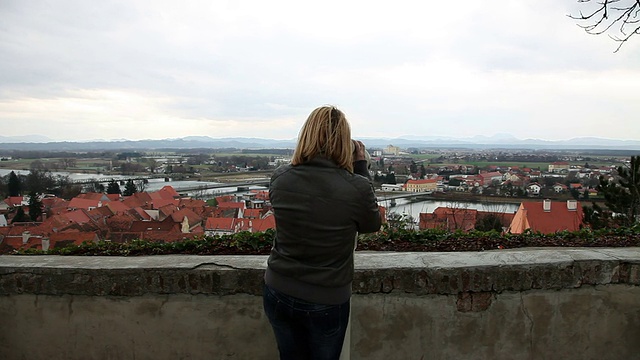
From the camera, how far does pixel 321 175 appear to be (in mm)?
1648

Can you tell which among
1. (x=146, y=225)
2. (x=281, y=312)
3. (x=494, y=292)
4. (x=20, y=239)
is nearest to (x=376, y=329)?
(x=494, y=292)

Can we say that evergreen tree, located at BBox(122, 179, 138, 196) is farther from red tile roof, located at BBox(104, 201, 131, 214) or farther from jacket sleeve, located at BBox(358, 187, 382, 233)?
jacket sleeve, located at BBox(358, 187, 382, 233)

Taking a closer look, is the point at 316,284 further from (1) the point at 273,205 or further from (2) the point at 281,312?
(1) the point at 273,205

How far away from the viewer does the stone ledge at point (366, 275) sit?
243 cm

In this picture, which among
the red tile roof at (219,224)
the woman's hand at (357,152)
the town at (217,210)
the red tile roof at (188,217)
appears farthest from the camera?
the red tile roof at (188,217)

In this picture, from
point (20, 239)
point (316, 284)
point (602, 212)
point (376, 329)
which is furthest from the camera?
point (602, 212)

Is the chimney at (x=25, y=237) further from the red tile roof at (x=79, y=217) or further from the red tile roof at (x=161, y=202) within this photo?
the red tile roof at (x=161, y=202)

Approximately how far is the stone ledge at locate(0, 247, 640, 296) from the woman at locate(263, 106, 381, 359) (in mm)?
721

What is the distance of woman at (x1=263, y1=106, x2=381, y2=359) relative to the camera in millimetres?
1632

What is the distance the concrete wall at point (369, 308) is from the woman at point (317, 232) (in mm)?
721

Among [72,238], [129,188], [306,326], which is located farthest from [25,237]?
[129,188]

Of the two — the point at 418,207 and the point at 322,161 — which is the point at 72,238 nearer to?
the point at 322,161

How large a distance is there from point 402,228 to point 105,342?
263cm

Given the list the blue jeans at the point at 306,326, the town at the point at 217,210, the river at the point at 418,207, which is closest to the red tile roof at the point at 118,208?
the town at the point at 217,210
